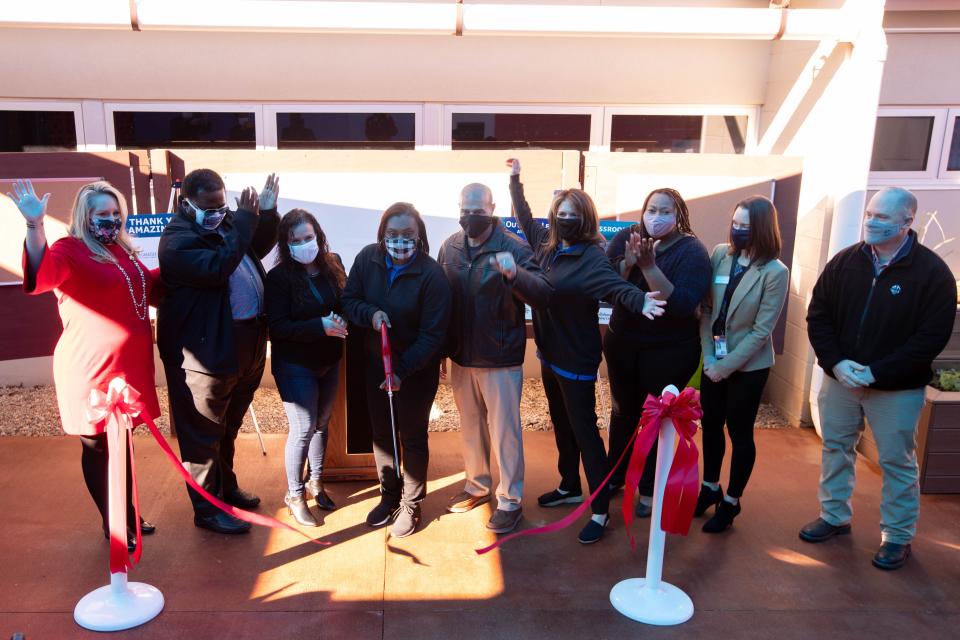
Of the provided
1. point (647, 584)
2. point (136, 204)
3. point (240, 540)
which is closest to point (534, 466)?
point (647, 584)

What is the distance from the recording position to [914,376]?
3.20 meters

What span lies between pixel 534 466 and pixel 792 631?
185 centimetres

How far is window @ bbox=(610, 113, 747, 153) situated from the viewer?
5.77 m

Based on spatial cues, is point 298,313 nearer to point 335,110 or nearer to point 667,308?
point 667,308

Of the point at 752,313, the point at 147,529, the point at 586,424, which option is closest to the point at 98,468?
the point at 147,529

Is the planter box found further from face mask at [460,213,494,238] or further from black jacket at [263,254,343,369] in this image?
black jacket at [263,254,343,369]

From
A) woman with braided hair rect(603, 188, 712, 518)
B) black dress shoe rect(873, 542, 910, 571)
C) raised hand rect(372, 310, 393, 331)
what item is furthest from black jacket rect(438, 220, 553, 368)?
black dress shoe rect(873, 542, 910, 571)

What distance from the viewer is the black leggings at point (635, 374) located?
11.4ft

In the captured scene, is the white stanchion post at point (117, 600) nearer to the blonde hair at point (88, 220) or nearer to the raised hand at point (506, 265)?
the blonde hair at point (88, 220)

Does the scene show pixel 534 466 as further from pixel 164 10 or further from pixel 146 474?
pixel 164 10

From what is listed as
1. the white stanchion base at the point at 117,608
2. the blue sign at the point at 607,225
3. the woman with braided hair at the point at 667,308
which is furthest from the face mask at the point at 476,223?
the white stanchion base at the point at 117,608

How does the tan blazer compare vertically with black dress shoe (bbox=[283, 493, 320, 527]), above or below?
above

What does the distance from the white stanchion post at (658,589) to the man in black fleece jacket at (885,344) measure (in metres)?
0.96

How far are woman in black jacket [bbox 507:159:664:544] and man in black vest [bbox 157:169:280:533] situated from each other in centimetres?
132
